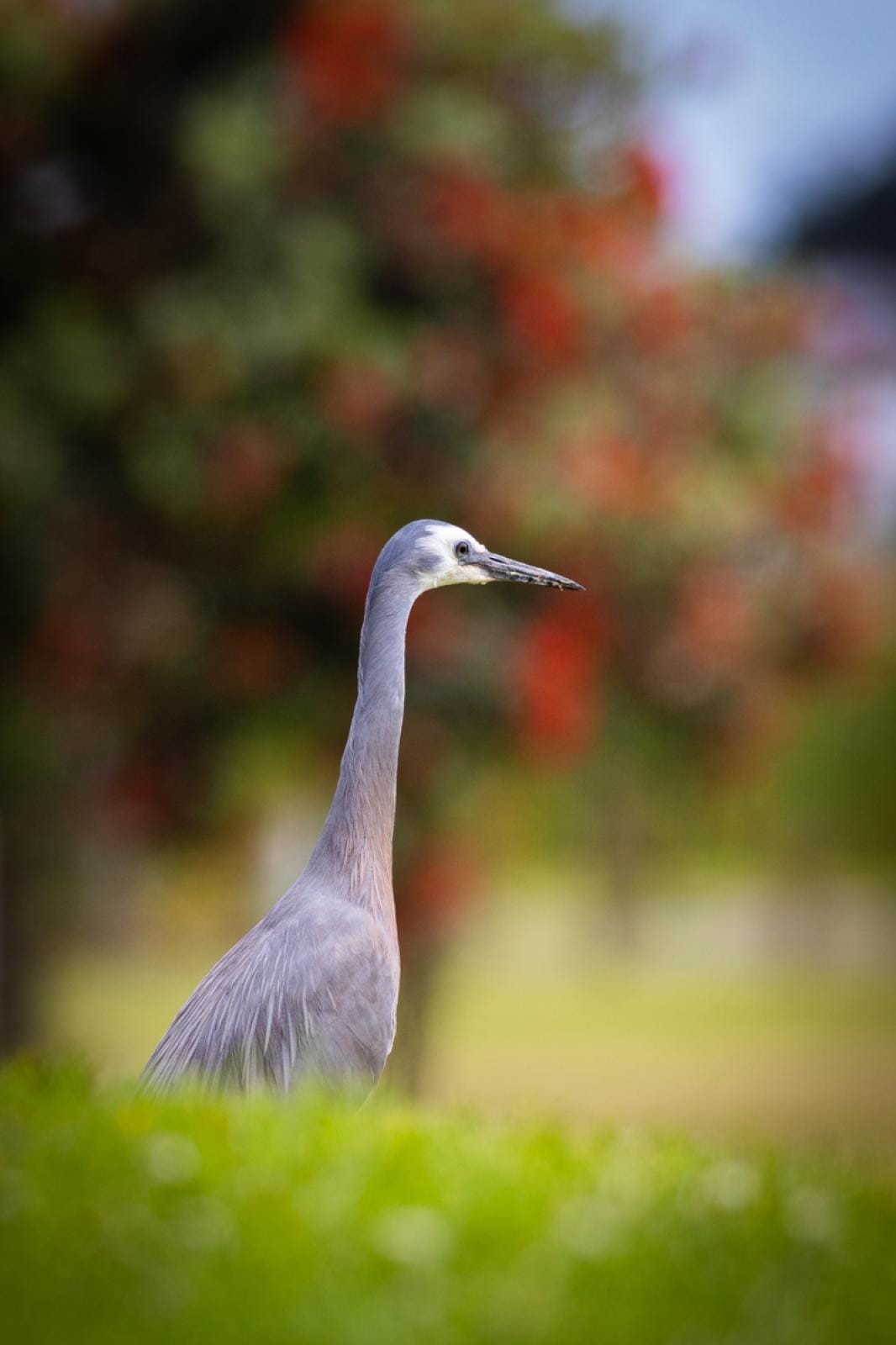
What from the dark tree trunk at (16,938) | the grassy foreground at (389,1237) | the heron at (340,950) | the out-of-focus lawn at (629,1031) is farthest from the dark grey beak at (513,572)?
the out-of-focus lawn at (629,1031)

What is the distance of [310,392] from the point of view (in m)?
13.0

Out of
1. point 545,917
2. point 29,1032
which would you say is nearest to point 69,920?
point 29,1032

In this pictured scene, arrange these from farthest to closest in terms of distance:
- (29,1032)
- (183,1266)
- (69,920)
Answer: (69,920), (29,1032), (183,1266)

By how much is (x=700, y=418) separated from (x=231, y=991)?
478 inches

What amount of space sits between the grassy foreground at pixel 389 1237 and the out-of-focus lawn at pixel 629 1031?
12308mm

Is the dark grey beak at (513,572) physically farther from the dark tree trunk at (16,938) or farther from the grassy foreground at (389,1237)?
the dark tree trunk at (16,938)

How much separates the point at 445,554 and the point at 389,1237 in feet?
9.07

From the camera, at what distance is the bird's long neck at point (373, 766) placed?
627 cm

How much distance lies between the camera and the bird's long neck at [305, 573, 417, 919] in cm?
627

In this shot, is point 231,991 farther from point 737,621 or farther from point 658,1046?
point 658,1046

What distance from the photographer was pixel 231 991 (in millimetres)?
5871

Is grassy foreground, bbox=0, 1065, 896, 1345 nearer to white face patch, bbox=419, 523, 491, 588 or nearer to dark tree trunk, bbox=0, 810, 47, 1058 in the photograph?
white face patch, bbox=419, 523, 491, 588

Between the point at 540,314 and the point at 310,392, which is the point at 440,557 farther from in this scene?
the point at 540,314

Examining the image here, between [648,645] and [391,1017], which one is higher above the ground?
[648,645]
